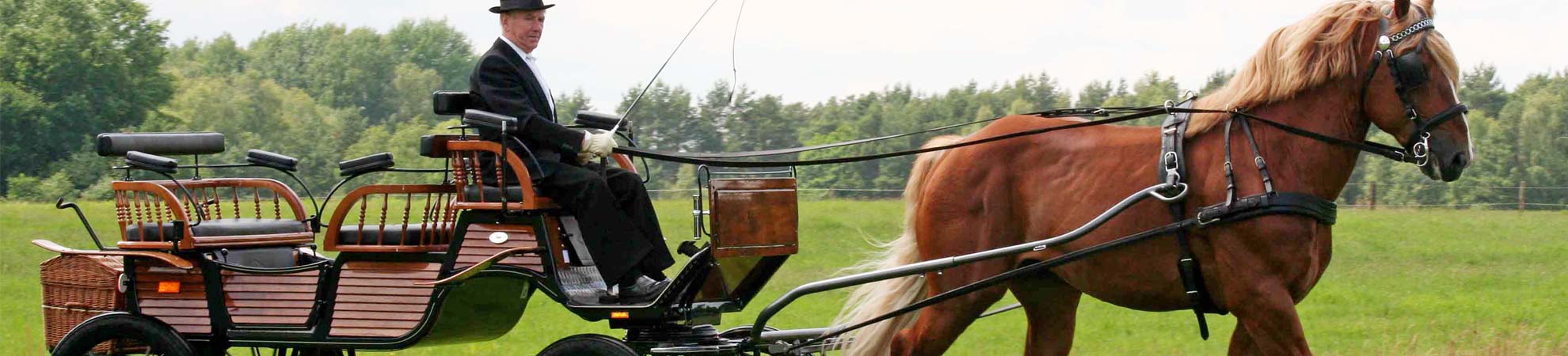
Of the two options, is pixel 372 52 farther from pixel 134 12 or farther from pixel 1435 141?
pixel 1435 141

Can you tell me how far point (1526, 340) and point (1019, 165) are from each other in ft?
16.9

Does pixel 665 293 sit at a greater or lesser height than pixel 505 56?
lesser

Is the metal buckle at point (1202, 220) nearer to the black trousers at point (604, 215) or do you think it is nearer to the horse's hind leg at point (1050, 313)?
the horse's hind leg at point (1050, 313)

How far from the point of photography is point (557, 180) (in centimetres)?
580

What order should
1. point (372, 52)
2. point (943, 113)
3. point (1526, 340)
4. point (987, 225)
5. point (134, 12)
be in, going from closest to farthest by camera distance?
point (987, 225), point (1526, 340), point (943, 113), point (134, 12), point (372, 52)

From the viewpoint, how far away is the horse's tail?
6.84 meters

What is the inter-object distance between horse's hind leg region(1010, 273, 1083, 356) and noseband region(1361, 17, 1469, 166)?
1706 millimetres

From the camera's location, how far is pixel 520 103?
5.84 m

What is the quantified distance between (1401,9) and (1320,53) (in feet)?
1.05

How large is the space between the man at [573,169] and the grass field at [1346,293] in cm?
282

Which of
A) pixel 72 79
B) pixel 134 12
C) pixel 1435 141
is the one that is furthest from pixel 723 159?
pixel 134 12

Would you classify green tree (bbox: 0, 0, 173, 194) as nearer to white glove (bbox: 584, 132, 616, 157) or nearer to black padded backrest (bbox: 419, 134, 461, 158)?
black padded backrest (bbox: 419, 134, 461, 158)

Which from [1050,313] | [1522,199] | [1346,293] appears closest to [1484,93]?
[1522,199]

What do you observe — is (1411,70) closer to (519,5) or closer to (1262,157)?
(1262,157)
